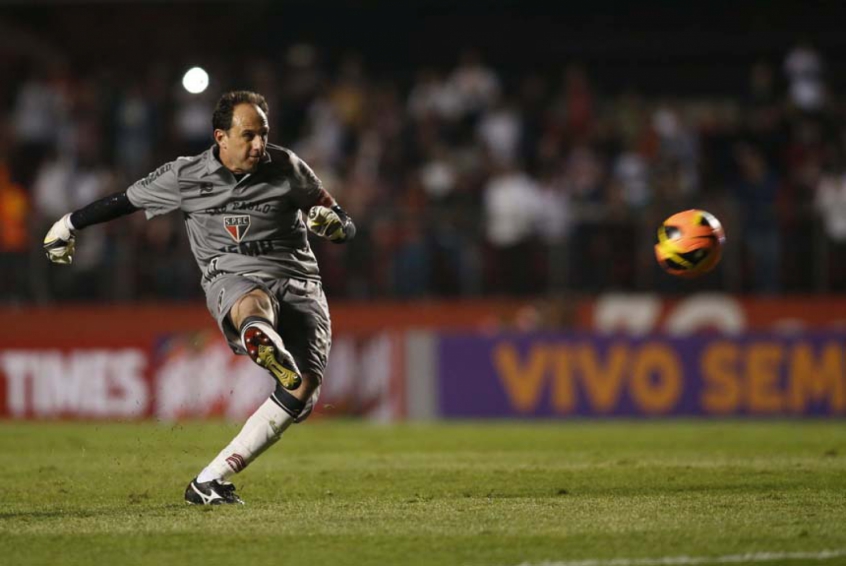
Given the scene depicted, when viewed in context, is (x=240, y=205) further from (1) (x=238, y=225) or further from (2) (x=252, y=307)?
(2) (x=252, y=307)

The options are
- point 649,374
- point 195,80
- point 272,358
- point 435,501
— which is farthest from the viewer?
point 649,374

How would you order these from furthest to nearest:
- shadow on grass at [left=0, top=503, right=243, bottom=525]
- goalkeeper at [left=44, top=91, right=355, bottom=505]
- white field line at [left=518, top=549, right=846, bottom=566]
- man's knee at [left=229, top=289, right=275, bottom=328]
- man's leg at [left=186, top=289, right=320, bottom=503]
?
1. goalkeeper at [left=44, top=91, right=355, bottom=505]
2. man's leg at [left=186, top=289, right=320, bottom=503]
3. man's knee at [left=229, top=289, right=275, bottom=328]
4. shadow on grass at [left=0, top=503, right=243, bottom=525]
5. white field line at [left=518, top=549, right=846, bottom=566]

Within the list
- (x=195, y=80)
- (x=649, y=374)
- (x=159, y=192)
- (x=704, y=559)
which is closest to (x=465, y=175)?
(x=649, y=374)

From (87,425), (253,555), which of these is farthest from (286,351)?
(87,425)

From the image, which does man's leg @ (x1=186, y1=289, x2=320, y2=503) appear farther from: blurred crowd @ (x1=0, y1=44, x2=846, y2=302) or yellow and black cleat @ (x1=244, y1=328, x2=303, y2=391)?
blurred crowd @ (x1=0, y1=44, x2=846, y2=302)

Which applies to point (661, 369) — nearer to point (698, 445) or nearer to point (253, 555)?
point (698, 445)

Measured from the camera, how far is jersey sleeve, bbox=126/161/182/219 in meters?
8.90

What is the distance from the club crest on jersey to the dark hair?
0.55 m

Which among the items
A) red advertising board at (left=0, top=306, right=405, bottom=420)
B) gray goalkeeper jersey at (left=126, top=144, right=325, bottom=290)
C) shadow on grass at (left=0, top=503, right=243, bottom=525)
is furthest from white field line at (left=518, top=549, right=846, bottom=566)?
red advertising board at (left=0, top=306, right=405, bottom=420)

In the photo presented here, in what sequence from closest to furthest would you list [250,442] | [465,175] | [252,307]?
[252,307] < [250,442] < [465,175]

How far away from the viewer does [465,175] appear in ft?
65.5

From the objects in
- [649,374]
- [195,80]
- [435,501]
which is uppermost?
[195,80]

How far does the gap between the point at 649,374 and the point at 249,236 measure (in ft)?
33.5

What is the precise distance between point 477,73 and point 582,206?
397cm
